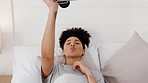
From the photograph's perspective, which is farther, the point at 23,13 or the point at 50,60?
the point at 23,13

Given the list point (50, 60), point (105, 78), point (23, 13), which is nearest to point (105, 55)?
point (105, 78)

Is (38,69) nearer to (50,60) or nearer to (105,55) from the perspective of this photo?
(50,60)

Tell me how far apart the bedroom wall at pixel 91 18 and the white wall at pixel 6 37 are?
43mm

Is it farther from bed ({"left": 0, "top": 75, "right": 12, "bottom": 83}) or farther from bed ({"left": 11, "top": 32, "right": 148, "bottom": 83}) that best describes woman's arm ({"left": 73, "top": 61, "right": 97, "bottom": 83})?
bed ({"left": 0, "top": 75, "right": 12, "bottom": 83})

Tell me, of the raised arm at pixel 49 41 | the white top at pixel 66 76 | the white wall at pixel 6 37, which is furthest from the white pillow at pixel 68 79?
the white wall at pixel 6 37

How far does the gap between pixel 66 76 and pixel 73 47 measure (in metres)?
0.24

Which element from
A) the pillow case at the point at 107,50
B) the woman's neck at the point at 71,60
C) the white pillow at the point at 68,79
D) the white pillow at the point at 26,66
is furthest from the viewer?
the pillow case at the point at 107,50

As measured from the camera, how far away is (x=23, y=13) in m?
2.13

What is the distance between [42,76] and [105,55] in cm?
59

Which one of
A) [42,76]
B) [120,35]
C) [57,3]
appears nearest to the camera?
[57,3]

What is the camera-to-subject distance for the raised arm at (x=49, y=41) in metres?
1.61

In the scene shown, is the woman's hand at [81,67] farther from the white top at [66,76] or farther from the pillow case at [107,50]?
the pillow case at [107,50]

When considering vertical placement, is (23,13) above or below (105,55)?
above

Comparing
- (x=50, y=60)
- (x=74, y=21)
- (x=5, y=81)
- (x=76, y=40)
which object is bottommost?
(x=5, y=81)
